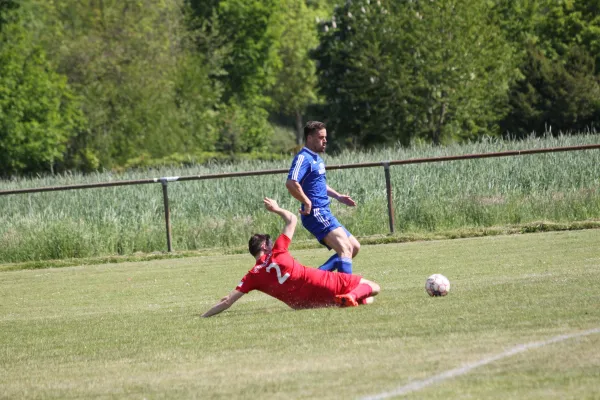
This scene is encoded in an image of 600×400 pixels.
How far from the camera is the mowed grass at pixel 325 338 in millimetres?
7043

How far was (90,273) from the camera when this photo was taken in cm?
1897

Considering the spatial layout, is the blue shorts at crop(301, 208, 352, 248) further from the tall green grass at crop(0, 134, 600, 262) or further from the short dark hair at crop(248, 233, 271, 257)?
the tall green grass at crop(0, 134, 600, 262)

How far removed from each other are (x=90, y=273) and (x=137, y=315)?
22.9 ft

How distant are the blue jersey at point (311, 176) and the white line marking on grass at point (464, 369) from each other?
4.60m

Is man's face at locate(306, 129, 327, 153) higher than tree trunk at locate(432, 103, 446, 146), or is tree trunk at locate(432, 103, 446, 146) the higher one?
man's face at locate(306, 129, 327, 153)

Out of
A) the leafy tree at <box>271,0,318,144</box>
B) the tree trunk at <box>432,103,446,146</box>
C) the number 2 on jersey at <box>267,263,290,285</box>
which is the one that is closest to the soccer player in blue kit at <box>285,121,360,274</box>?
the number 2 on jersey at <box>267,263,290,285</box>

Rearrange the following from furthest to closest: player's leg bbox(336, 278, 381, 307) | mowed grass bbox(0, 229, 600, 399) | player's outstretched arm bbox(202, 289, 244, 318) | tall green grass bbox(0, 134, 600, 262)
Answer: tall green grass bbox(0, 134, 600, 262) → player's leg bbox(336, 278, 381, 307) → player's outstretched arm bbox(202, 289, 244, 318) → mowed grass bbox(0, 229, 600, 399)

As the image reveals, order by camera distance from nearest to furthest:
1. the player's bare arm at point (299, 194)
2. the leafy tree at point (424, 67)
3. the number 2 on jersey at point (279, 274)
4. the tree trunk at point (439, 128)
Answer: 1. the number 2 on jersey at point (279, 274)
2. the player's bare arm at point (299, 194)
3. the leafy tree at point (424, 67)
4. the tree trunk at point (439, 128)

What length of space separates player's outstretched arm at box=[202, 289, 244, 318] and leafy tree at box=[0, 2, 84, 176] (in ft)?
156

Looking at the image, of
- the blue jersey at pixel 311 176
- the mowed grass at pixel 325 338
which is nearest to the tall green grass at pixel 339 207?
the mowed grass at pixel 325 338

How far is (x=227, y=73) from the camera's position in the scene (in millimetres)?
80312

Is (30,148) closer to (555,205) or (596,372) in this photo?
(555,205)

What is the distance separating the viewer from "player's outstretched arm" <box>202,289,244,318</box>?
36.1 feet

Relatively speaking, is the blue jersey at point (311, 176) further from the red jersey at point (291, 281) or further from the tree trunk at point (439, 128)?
the tree trunk at point (439, 128)
